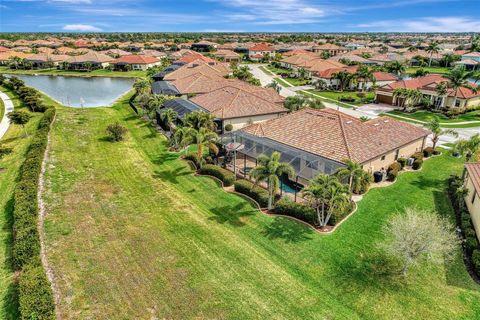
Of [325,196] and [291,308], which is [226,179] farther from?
[291,308]

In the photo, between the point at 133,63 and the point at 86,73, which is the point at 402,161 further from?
the point at 86,73

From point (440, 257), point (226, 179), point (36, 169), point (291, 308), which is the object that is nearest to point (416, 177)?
point (440, 257)

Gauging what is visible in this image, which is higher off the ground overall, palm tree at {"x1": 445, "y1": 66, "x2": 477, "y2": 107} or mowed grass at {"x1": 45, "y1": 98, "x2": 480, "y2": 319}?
palm tree at {"x1": 445, "y1": 66, "x2": 477, "y2": 107}

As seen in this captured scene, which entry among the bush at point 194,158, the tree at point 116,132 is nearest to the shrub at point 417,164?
the bush at point 194,158

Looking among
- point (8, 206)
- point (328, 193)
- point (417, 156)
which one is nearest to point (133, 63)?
point (8, 206)

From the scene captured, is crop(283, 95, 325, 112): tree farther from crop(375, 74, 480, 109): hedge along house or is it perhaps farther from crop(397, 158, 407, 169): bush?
crop(375, 74, 480, 109): hedge along house

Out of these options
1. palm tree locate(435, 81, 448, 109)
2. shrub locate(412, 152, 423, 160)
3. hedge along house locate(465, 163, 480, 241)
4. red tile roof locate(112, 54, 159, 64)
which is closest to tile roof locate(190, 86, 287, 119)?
shrub locate(412, 152, 423, 160)
